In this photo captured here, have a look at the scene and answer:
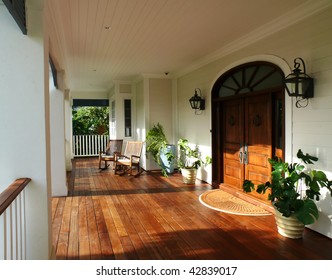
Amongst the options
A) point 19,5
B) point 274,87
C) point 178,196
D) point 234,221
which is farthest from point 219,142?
point 19,5

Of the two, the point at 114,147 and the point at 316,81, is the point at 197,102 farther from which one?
the point at 114,147

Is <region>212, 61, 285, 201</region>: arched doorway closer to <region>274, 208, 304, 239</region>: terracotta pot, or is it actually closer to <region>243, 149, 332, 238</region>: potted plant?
<region>243, 149, 332, 238</region>: potted plant

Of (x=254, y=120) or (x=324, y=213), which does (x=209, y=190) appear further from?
(x=324, y=213)

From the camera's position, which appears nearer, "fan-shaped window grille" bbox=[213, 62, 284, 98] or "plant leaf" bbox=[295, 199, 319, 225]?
"plant leaf" bbox=[295, 199, 319, 225]

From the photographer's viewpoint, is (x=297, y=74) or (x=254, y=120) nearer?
(x=297, y=74)

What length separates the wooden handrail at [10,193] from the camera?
5.29ft

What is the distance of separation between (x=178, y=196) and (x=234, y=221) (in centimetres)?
156

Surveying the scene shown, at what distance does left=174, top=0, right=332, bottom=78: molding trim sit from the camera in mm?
3377

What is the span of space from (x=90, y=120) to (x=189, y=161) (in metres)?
6.21

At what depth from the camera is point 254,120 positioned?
4832 millimetres

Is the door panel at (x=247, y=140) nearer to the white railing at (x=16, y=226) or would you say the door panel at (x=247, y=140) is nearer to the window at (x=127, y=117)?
the white railing at (x=16, y=226)

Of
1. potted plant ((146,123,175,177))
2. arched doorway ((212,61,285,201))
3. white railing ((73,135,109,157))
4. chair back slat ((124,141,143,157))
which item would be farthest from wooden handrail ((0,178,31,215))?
white railing ((73,135,109,157))

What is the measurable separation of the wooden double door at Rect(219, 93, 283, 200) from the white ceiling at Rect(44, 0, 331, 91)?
1069 mm

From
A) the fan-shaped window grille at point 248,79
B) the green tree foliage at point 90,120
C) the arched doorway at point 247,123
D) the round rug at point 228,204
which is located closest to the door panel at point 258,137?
the arched doorway at point 247,123
